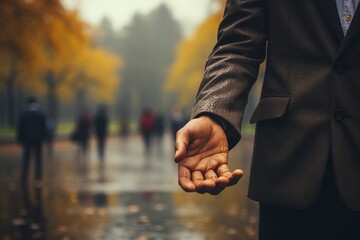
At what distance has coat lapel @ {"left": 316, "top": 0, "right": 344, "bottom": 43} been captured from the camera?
2301 millimetres

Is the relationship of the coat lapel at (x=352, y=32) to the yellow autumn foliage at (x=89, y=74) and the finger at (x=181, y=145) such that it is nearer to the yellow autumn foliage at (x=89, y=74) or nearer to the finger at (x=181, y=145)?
the finger at (x=181, y=145)

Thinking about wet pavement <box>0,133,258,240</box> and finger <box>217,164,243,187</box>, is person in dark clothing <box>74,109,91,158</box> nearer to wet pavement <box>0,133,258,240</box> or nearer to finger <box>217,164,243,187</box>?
wet pavement <box>0,133,258,240</box>

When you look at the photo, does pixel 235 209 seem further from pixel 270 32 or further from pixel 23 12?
pixel 23 12

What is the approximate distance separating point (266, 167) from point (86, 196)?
10.4 metres

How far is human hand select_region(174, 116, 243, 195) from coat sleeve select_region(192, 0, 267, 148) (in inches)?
3.0

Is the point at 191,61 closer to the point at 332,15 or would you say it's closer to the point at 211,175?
the point at 332,15

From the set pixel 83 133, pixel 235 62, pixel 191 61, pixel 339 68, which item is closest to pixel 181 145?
pixel 235 62

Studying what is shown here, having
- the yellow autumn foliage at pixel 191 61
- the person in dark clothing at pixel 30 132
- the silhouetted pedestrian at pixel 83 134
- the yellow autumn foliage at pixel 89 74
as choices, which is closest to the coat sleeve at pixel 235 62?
the person in dark clothing at pixel 30 132

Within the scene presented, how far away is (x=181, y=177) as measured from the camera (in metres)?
2.16

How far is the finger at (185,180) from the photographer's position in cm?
210

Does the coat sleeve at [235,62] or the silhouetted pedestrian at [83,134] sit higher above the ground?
the coat sleeve at [235,62]

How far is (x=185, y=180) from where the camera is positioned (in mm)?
2137

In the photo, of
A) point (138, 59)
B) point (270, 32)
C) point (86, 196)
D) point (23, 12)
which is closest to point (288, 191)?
point (270, 32)

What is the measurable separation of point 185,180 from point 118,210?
856 centimetres
